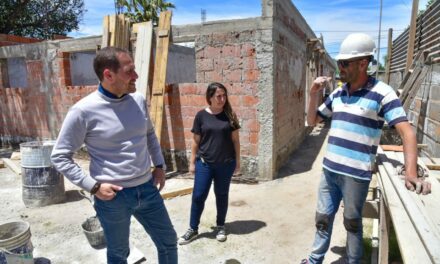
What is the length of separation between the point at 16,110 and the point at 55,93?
2.01m

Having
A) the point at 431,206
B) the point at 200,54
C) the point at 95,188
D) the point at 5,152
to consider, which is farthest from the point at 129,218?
the point at 5,152

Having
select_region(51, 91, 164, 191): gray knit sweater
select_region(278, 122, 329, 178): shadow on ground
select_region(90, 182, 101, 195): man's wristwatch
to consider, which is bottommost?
select_region(278, 122, 329, 178): shadow on ground

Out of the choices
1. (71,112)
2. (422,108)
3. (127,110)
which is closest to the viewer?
(71,112)

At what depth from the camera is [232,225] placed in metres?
4.17

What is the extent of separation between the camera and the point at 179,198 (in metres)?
5.21

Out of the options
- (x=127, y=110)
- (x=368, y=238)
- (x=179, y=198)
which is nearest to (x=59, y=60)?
(x=179, y=198)

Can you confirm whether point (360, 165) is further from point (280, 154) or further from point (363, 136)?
point (280, 154)

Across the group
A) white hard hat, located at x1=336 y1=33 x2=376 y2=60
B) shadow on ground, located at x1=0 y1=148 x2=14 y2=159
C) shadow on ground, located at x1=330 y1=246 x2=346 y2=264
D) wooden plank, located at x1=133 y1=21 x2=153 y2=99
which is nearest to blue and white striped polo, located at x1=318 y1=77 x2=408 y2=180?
white hard hat, located at x1=336 y1=33 x2=376 y2=60

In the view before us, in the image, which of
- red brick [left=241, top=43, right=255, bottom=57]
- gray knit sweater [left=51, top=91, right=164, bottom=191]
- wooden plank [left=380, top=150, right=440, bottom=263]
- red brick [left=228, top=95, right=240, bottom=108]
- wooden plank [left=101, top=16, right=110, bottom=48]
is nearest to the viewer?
wooden plank [left=380, top=150, right=440, bottom=263]

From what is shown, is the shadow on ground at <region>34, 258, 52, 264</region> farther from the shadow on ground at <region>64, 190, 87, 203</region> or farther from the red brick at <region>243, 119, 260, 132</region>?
the red brick at <region>243, 119, 260, 132</region>

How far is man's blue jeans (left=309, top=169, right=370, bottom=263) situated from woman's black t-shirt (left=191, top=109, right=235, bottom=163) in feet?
3.63

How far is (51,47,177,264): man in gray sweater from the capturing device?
2084mm

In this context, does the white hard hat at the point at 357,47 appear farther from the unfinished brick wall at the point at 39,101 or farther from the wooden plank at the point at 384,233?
the unfinished brick wall at the point at 39,101

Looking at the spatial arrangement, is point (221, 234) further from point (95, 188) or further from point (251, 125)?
point (251, 125)
